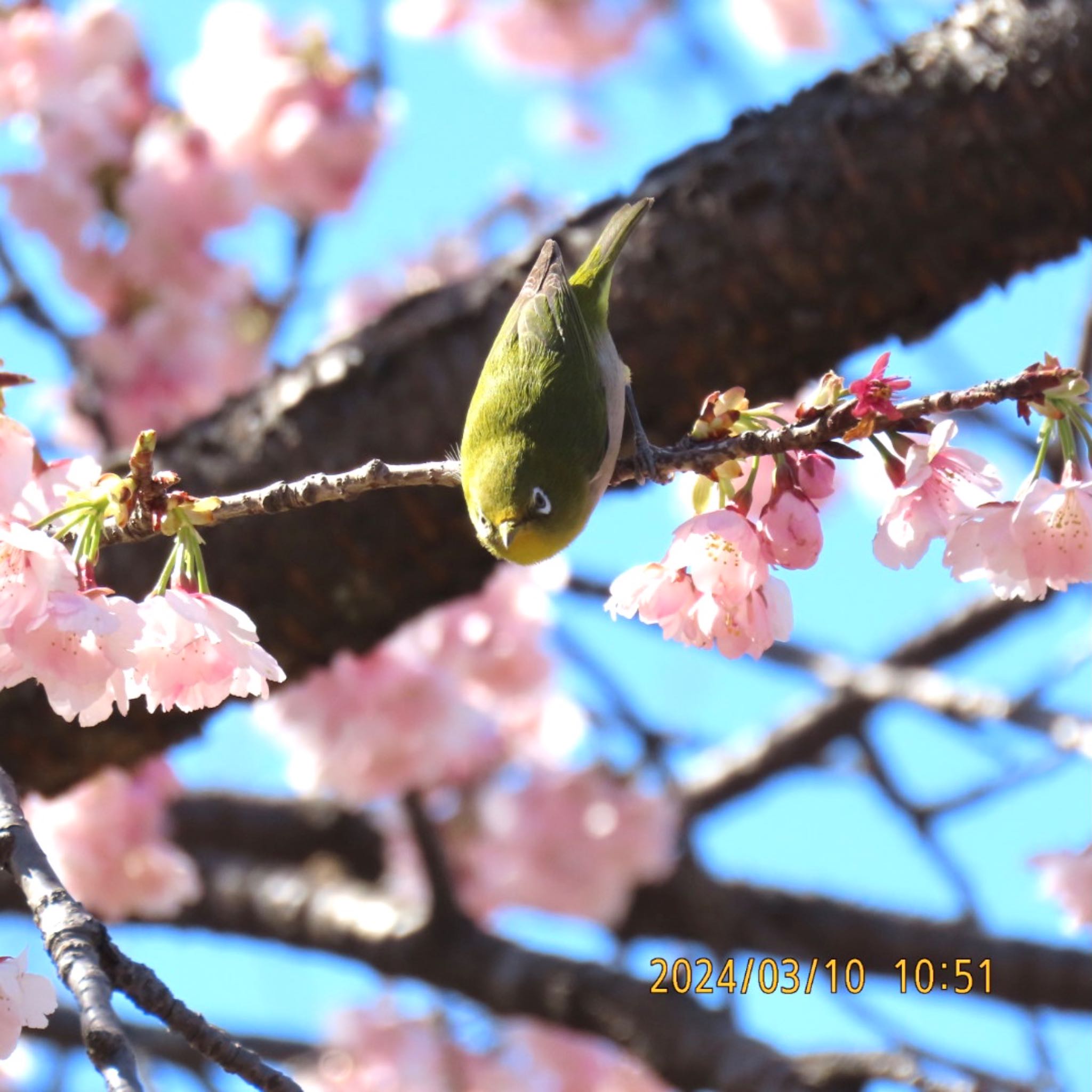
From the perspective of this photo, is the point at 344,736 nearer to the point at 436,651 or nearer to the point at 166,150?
the point at 436,651

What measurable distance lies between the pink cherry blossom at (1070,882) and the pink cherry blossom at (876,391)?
1365mm

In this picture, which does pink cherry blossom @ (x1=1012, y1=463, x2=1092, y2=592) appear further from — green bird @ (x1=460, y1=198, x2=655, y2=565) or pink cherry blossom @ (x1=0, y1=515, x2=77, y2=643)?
pink cherry blossom @ (x1=0, y1=515, x2=77, y2=643)

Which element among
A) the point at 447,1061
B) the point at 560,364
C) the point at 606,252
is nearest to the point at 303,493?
the point at 560,364

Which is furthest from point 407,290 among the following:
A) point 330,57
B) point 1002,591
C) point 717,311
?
point 1002,591

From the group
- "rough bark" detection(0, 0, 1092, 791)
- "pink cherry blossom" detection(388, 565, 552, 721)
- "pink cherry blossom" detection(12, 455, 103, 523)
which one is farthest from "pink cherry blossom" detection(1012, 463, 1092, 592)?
"pink cherry blossom" detection(388, 565, 552, 721)

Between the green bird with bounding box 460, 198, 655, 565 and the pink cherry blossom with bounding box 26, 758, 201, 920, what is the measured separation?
2033 mm

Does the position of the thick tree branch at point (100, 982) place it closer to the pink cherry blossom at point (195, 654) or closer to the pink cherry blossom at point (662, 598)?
the pink cherry blossom at point (195, 654)

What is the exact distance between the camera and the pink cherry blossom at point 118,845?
3867mm

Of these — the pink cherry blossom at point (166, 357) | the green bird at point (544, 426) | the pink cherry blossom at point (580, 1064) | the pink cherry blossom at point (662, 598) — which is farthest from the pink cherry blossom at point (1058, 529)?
the pink cherry blossom at point (580, 1064)

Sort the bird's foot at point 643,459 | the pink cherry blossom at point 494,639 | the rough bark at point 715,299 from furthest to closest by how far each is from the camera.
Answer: the pink cherry blossom at point 494,639 < the rough bark at point 715,299 < the bird's foot at point 643,459

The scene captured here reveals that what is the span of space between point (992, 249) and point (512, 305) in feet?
3.11

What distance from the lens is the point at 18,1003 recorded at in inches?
53.5

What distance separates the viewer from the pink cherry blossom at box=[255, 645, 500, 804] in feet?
12.7

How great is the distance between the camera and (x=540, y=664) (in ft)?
14.3
